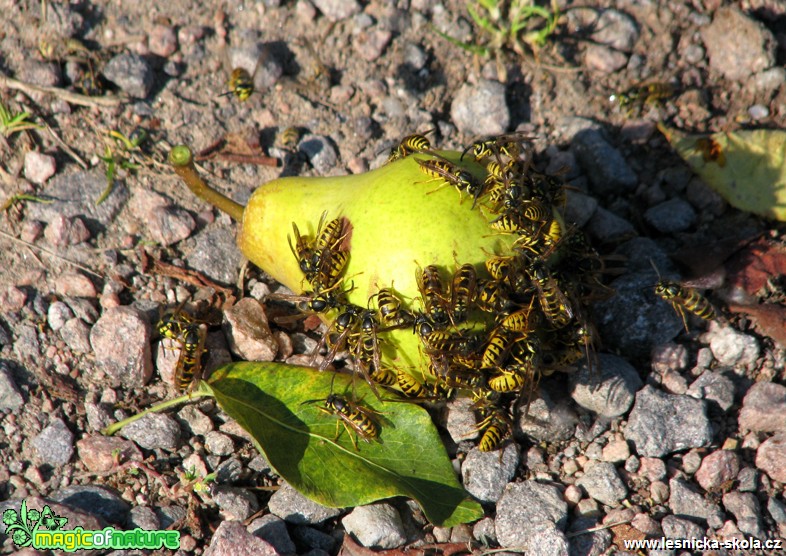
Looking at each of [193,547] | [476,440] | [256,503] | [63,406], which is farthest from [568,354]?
[63,406]

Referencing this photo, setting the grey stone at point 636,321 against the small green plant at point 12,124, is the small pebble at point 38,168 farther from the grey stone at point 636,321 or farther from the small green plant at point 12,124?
the grey stone at point 636,321

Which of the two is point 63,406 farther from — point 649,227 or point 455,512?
point 649,227

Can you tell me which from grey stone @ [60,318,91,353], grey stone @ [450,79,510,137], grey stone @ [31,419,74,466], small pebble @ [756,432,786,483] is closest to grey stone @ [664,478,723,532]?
small pebble @ [756,432,786,483]

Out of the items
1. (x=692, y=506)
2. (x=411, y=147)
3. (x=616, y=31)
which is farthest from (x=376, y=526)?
(x=616, y=31)

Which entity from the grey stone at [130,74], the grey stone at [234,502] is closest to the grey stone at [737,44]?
the grey stone at [130,74]

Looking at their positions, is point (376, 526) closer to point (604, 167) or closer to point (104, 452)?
point (104, 452)
